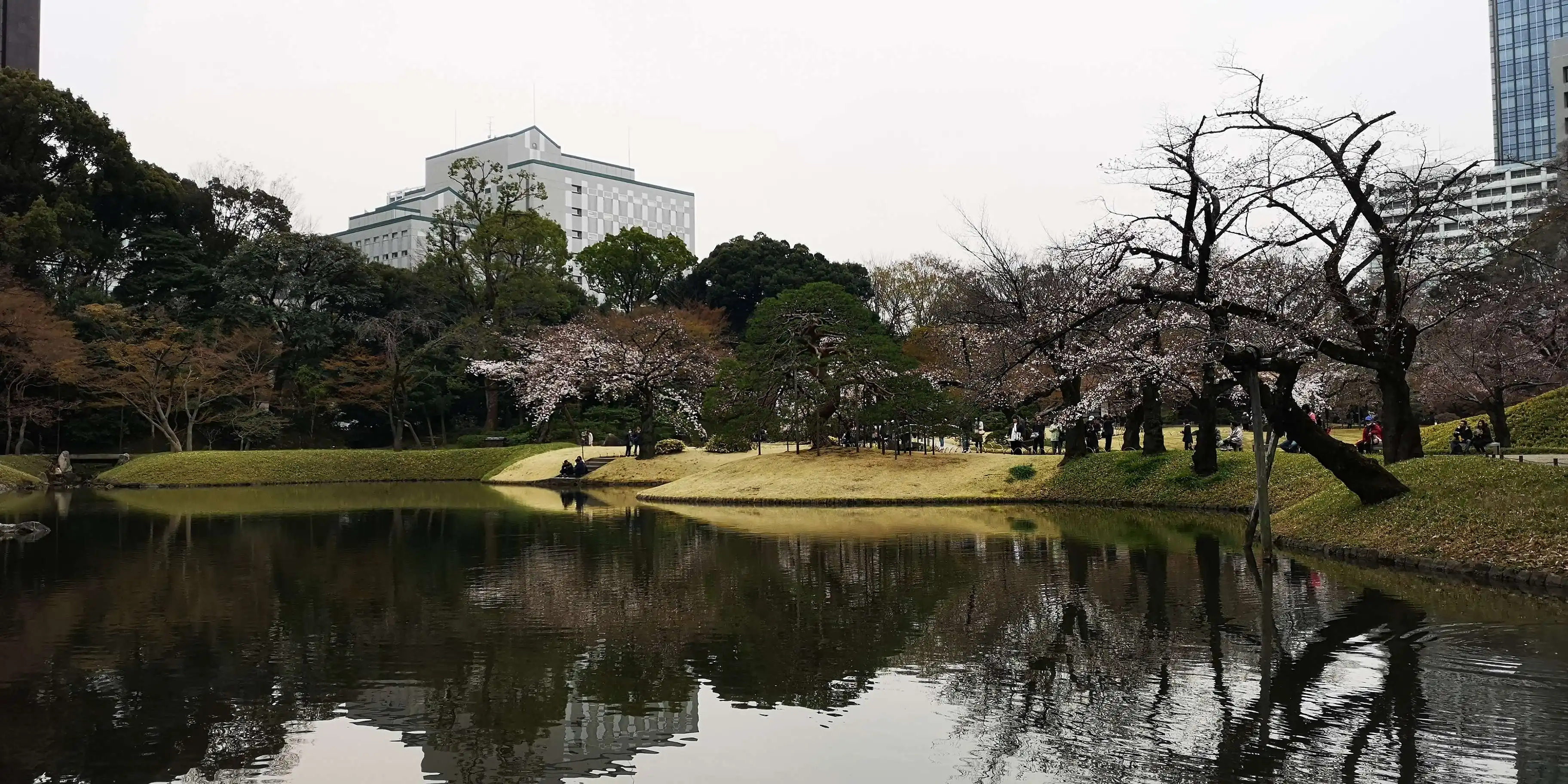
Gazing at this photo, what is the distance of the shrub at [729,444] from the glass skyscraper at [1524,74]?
8963cm

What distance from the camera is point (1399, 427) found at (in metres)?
18.3

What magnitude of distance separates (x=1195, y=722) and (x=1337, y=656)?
282cm

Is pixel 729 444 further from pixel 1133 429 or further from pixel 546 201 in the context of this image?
pixel 546 201

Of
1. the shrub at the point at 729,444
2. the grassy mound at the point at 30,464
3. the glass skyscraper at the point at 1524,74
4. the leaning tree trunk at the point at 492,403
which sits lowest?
the grassy mound at the point at 30,464

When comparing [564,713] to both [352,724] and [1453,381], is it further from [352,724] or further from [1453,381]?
[1453,381]

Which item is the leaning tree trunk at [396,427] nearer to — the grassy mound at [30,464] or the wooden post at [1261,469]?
the grassy mound at [30,464]

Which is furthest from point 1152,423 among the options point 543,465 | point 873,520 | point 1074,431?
point 543,465

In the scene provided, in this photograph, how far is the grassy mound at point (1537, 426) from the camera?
27906 mm

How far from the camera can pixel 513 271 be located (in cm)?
5341

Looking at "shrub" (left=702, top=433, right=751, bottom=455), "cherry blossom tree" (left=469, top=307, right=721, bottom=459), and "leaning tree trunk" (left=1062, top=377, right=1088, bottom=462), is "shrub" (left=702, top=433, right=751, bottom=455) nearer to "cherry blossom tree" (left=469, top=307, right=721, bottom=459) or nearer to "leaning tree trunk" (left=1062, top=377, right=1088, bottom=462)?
"cherry blossom tree" (left=469, top=307, right=721, bottom=459)

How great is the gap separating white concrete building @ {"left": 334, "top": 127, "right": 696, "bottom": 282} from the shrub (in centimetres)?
4215

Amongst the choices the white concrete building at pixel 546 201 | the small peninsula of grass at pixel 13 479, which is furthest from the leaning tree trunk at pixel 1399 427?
the white concrete building at pixel 546 201

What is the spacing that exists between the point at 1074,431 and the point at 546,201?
66366mm

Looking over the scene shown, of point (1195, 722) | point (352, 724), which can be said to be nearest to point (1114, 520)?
point (1195, 722)
